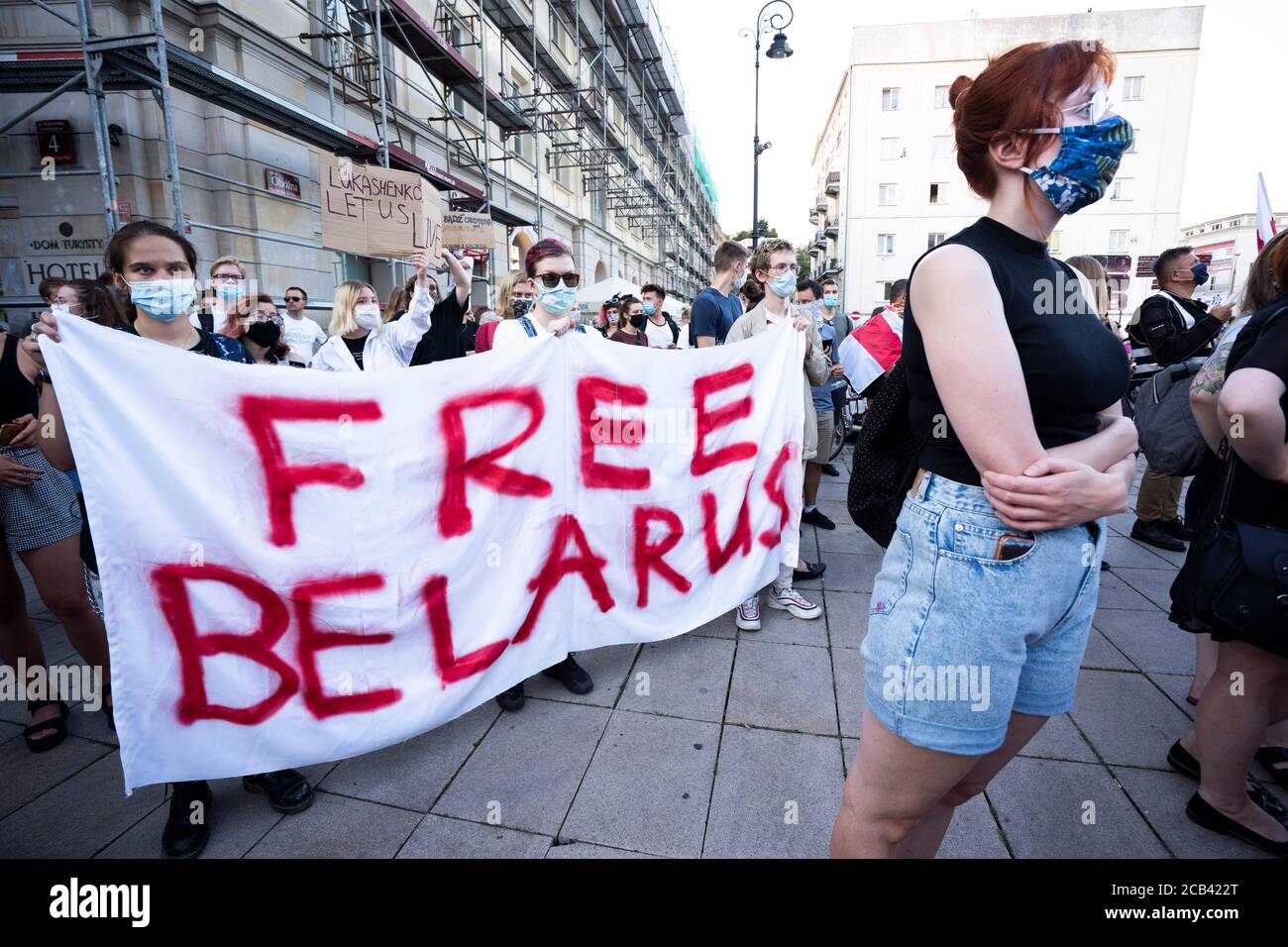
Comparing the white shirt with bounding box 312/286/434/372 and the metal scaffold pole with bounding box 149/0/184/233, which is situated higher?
the metal scaffold pole with bounding box 149/0/184/233

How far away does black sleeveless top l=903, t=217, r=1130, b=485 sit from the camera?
1.09 metres

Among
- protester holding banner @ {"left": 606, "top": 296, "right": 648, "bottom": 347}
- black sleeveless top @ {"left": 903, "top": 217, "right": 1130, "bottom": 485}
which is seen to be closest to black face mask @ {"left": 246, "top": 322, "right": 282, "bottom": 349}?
black sleeveless top @ {"left": 903, "top": 217, "right": 1130, "bottom": 485}

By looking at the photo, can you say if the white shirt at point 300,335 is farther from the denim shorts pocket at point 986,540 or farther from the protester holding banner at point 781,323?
the denim shorts pocket at point 986,540

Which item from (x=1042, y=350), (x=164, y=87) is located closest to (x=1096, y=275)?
(x=1042, y=350)

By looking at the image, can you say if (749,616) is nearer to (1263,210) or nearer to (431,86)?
(1263,210)

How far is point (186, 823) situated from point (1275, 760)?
384 cm

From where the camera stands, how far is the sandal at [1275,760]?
2.35 m

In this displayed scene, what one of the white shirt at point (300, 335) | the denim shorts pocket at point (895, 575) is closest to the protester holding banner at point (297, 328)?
the white shirt at point (300, 335)

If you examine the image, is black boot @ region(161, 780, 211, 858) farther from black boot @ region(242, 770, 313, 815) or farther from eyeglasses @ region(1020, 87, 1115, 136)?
eyeglasses @ region(1020, 87, 1115, 136)

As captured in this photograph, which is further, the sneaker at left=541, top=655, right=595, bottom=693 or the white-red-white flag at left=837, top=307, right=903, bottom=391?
the white-red-white flag at left=837, top=307, right=903, bottom=391

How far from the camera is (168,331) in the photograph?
2246 mm

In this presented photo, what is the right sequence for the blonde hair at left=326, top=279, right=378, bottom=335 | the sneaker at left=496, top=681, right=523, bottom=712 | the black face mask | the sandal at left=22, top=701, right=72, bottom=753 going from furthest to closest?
the blonde hair at left=326, top=279, right=378, bottom=335 < the black face mask < the sneaker at left=496, top=681, right=523, bottom=712 < the sandal at left=22, top=701, right=72, bottom=753

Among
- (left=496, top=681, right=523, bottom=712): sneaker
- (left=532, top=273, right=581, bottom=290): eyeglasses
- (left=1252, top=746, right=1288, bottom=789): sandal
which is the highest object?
(left=532, top=273, right=581, bottom=290): eyeglasses
